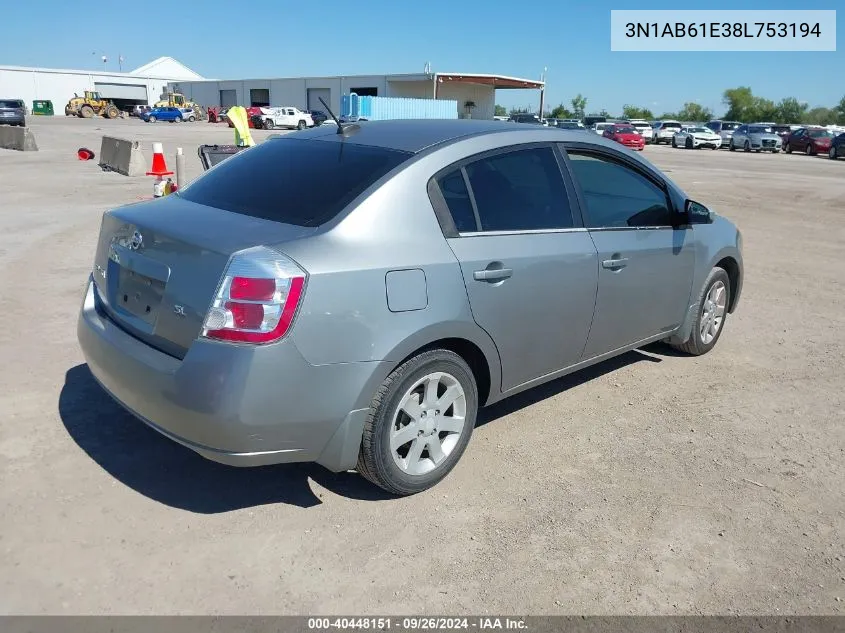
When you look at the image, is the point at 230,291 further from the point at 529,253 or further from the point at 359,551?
the point at 529,253

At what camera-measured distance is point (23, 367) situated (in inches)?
187

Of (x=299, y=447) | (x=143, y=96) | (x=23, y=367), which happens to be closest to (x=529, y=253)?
(x=299, y=447)

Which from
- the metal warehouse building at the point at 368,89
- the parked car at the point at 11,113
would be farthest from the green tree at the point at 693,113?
the parked car at the point at 11,113

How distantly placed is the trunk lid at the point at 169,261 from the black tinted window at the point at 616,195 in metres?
1.86

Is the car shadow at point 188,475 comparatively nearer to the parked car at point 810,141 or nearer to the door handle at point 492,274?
the door handle at point 492,274

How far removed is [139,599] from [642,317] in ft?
10.8

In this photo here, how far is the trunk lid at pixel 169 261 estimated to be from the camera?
9.48 feet

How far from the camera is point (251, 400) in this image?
2.77 m

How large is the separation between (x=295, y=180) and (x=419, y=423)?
135 centimetres

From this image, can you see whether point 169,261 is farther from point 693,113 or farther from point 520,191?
point 693,113

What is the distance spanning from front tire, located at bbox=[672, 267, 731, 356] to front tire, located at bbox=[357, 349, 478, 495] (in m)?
2.47

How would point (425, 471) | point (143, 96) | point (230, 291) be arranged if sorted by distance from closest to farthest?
point (230, 291), point (425, 471), point (143, 96)

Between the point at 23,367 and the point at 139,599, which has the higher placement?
the point at 23,367

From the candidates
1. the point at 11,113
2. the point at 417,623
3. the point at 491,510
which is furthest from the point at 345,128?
the point at 11,113
